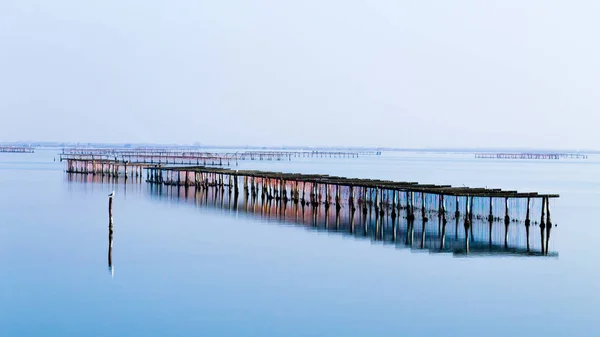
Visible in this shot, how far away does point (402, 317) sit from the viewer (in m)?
19.5

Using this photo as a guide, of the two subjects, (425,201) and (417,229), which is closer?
(417,229)

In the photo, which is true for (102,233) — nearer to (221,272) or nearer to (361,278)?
(221,272)

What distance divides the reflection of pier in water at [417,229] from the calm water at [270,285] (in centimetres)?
96

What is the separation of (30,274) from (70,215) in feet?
54.3

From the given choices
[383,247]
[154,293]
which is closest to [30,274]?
[154,293]

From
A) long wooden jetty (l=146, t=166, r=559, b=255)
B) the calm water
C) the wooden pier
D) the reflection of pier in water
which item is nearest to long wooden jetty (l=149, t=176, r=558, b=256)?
the reflection of pier in water

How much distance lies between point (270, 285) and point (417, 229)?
42.8 ft

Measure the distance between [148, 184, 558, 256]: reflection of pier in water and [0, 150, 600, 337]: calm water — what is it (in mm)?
960

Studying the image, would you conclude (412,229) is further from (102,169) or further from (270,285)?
(102,169)

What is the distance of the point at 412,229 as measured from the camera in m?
34.5

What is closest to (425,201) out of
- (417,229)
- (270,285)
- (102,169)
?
(417,229)

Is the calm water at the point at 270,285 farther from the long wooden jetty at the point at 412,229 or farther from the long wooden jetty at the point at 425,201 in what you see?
the long wooden jetty at the point at 425,201

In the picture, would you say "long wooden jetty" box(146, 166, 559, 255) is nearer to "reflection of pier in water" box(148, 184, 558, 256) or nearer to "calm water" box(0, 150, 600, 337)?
"reflection of pier in water" box(148, 184, 558, 256)

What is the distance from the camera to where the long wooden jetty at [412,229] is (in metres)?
29.9
